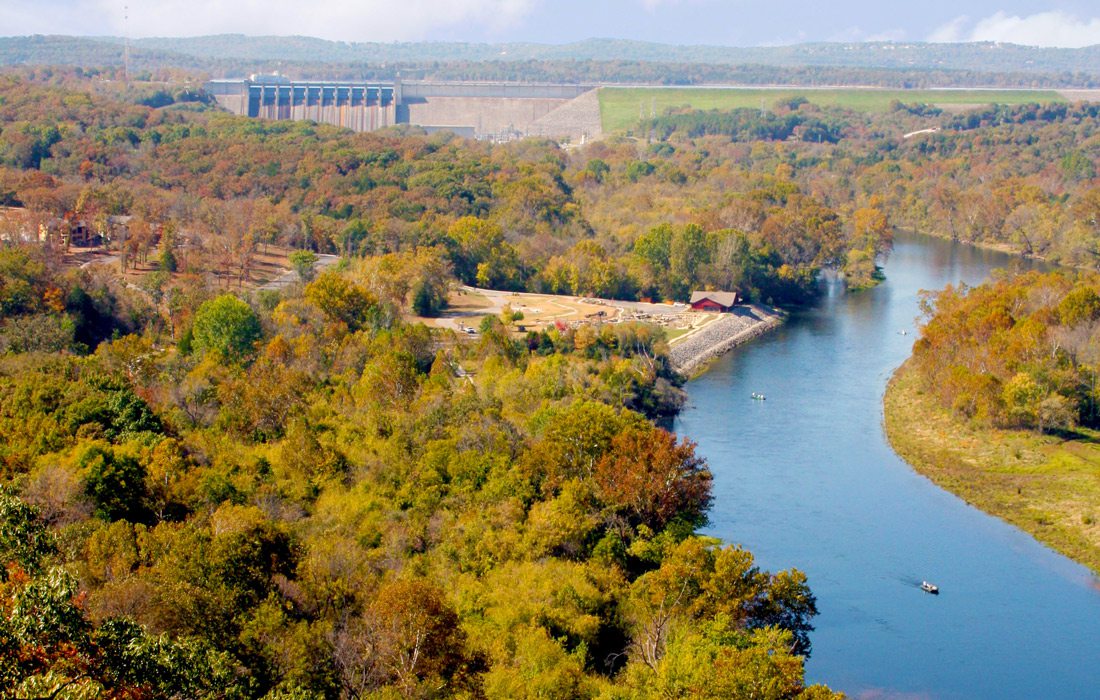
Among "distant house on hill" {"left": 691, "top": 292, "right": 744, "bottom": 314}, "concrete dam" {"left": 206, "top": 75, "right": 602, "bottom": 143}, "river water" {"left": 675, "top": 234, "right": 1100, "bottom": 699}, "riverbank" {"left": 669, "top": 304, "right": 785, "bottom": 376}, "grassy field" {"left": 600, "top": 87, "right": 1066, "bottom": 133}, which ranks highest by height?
"grassy field" {"left": 600, "top": 87, "right": 1066, "bottom": 133}

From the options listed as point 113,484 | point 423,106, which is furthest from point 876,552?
point 423,106

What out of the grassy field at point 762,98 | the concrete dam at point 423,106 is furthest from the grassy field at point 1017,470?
the grassy field at point 762,98

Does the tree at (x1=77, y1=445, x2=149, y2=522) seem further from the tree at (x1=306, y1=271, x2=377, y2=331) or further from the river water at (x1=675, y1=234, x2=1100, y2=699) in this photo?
the tree at (x1=306, y1=271, x2=377, y2=331)

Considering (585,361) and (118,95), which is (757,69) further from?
(585,361)

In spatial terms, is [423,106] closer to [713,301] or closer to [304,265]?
[713,301]

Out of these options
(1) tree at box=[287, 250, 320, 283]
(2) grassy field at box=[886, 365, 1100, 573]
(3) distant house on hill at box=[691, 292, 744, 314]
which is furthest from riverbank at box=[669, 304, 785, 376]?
(1) tree at box=[287, 250, 320, 283]

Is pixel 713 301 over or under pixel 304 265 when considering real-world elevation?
under

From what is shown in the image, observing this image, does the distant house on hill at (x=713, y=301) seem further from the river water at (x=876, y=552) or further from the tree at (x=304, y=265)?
the tree at (x=304, y=265)
